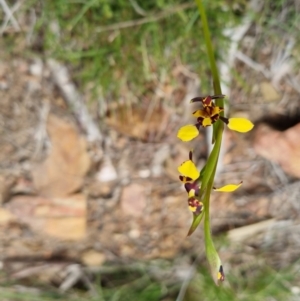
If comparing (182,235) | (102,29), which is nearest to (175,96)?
(102,29)

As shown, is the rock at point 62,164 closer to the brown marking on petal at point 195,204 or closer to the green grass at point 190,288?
the green grass at point 190,288

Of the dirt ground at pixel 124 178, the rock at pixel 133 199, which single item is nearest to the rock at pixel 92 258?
the dirt ground at pixel 124 178

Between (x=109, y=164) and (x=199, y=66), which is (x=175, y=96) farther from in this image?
(x=109, y=164)

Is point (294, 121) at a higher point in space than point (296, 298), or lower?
higher

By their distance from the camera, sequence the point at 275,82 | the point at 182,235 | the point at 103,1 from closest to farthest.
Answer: the point at 103,1, the point at 275,82, the point at 182,235

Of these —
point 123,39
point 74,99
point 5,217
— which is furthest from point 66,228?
point 123,39

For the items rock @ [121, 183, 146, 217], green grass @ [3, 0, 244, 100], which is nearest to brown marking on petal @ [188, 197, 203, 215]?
green grass @ [3, 0, 244, 100]

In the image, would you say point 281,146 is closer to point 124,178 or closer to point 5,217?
point 124,178
